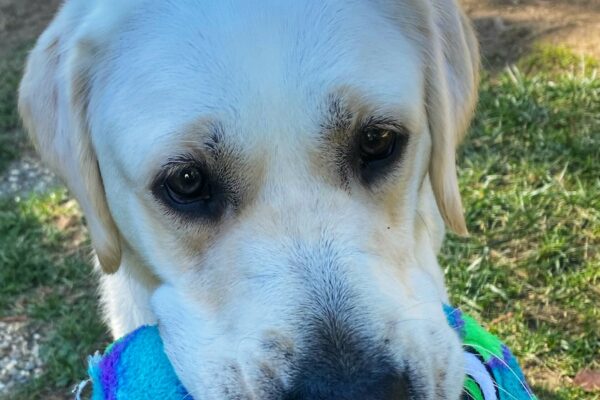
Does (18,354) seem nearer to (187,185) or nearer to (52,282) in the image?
(52,282)

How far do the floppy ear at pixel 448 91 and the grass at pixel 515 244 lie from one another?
4.95 ft

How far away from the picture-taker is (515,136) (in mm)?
5547

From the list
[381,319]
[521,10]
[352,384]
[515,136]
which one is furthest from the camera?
[521,10]

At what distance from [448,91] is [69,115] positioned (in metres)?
1.33

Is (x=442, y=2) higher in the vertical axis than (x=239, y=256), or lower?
higher

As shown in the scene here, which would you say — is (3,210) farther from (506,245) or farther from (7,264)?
(506,245)

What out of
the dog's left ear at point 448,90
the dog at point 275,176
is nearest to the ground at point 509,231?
the dog's left ear at point 448,90

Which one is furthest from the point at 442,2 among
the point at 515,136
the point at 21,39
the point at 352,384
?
the point at 21,39

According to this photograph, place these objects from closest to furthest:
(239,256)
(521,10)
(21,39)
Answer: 1. (239,256)
2. (521,10)
3. (21,39)

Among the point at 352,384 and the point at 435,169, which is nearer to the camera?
the point at 352,384

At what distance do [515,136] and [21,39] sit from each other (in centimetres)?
426

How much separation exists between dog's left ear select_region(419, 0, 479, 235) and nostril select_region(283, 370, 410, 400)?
1.02m

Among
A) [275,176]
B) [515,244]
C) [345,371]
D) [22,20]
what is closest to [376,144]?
[275,176]

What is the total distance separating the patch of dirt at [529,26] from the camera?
20.2ft
